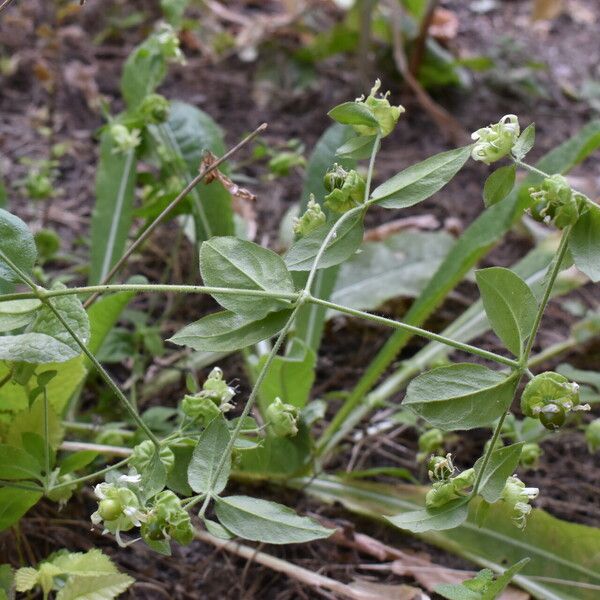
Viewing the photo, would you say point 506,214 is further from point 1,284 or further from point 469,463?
point 1,284

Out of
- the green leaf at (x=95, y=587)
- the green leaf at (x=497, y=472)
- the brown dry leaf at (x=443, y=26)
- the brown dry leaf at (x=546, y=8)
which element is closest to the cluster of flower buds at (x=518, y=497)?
the green leaf at (x=497, y=472)

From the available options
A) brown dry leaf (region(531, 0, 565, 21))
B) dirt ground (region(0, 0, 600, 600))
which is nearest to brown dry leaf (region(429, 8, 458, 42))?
dirt ground (region(0, 0, 600, 600))

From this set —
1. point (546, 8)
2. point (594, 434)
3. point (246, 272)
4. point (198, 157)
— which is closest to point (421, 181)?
point (246, 272)

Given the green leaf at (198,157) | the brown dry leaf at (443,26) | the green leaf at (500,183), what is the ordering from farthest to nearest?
the brown dry leaf at (443,26) → the green leaf at (198,157) → the green leaf at (500,183)

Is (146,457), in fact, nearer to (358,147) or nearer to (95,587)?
(95,587)

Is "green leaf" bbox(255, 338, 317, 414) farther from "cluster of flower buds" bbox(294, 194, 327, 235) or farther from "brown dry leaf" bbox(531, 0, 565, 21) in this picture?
"brown dry leaf" bbox(531, 0, 565, 21)

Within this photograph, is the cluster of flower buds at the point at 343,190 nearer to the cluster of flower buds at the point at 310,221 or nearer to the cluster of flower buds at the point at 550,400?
the cluster of flower buds at the point at 310,221

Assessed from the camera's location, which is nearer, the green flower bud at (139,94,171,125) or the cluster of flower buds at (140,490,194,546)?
the cluster of flower buds at (140,490,194,546)
